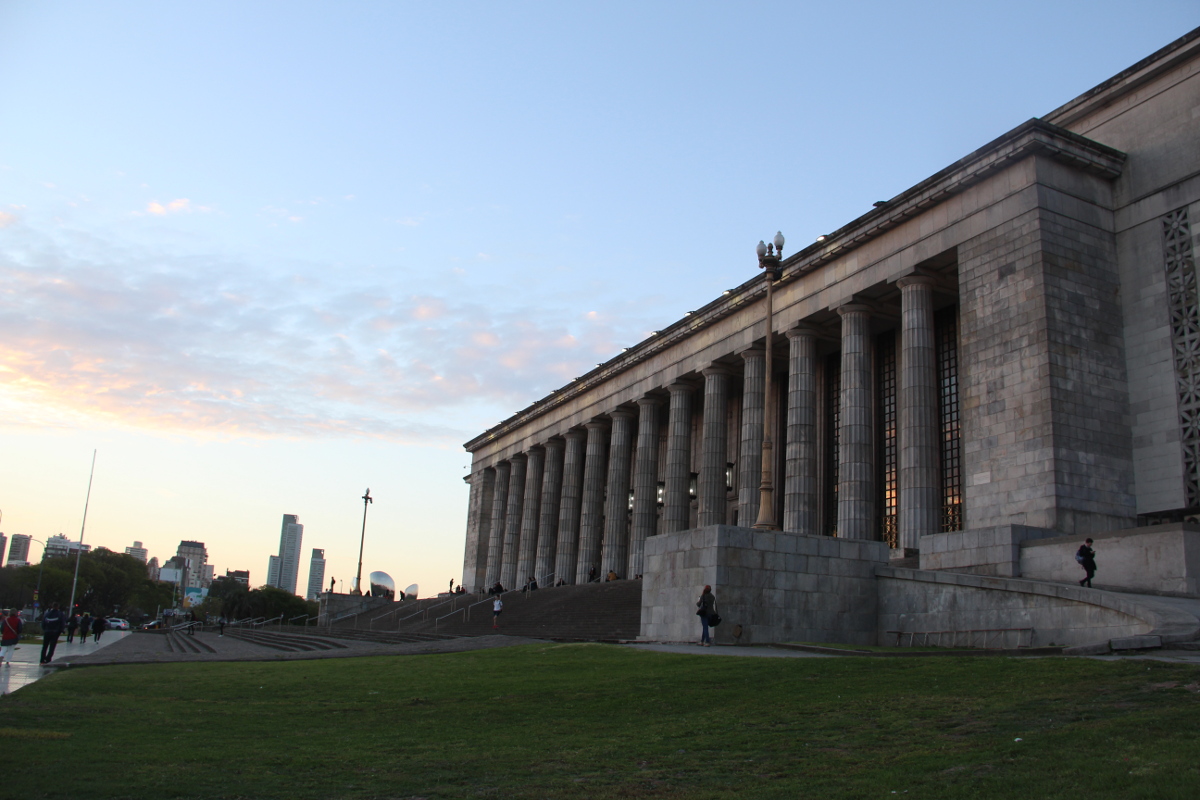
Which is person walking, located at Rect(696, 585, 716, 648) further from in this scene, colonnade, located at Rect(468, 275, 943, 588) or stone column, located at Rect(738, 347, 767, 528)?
stone column, located at Rect(738, 347, 767, 528)

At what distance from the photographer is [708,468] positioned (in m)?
48.9

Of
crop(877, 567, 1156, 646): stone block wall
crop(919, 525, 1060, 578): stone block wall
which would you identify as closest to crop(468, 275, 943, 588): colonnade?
crop(919, 525, 1060, 578): stone block wall

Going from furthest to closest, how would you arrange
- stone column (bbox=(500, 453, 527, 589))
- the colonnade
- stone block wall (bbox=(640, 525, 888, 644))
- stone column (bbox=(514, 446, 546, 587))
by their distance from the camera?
stone column (bbox=(500, 453, 527, 589)) < stone column (bbox=(514, 446, 546, 587)) < the colonnade < stone block wall (bbox=(640, 525, 888, 644))

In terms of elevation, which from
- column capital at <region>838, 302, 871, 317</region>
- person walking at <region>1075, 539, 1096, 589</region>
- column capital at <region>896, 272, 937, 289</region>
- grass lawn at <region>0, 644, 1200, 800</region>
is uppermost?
column capital at <region>896, 272, 937, 289</region>

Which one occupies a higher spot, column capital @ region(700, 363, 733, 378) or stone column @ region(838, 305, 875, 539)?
column capital @ region(700, 363, 733, 378)

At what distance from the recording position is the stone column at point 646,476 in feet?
180

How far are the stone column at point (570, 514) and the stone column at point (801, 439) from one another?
23.4 meters

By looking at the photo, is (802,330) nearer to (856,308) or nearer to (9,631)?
(856,308)

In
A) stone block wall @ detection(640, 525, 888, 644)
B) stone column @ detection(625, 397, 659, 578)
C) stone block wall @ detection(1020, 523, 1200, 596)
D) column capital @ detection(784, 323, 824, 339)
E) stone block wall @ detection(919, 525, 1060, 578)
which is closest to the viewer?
stone block wall @ detection(1020, 523, 1200, 596)

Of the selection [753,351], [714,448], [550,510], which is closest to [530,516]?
[550,510]

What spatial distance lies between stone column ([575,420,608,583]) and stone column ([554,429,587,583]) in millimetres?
1476

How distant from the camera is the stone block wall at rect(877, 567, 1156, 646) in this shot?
21.0 meters

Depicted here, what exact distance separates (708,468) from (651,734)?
→ 3743 cm

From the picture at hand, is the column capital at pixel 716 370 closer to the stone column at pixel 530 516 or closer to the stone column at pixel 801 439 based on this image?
the stone column at pixel 801 439
